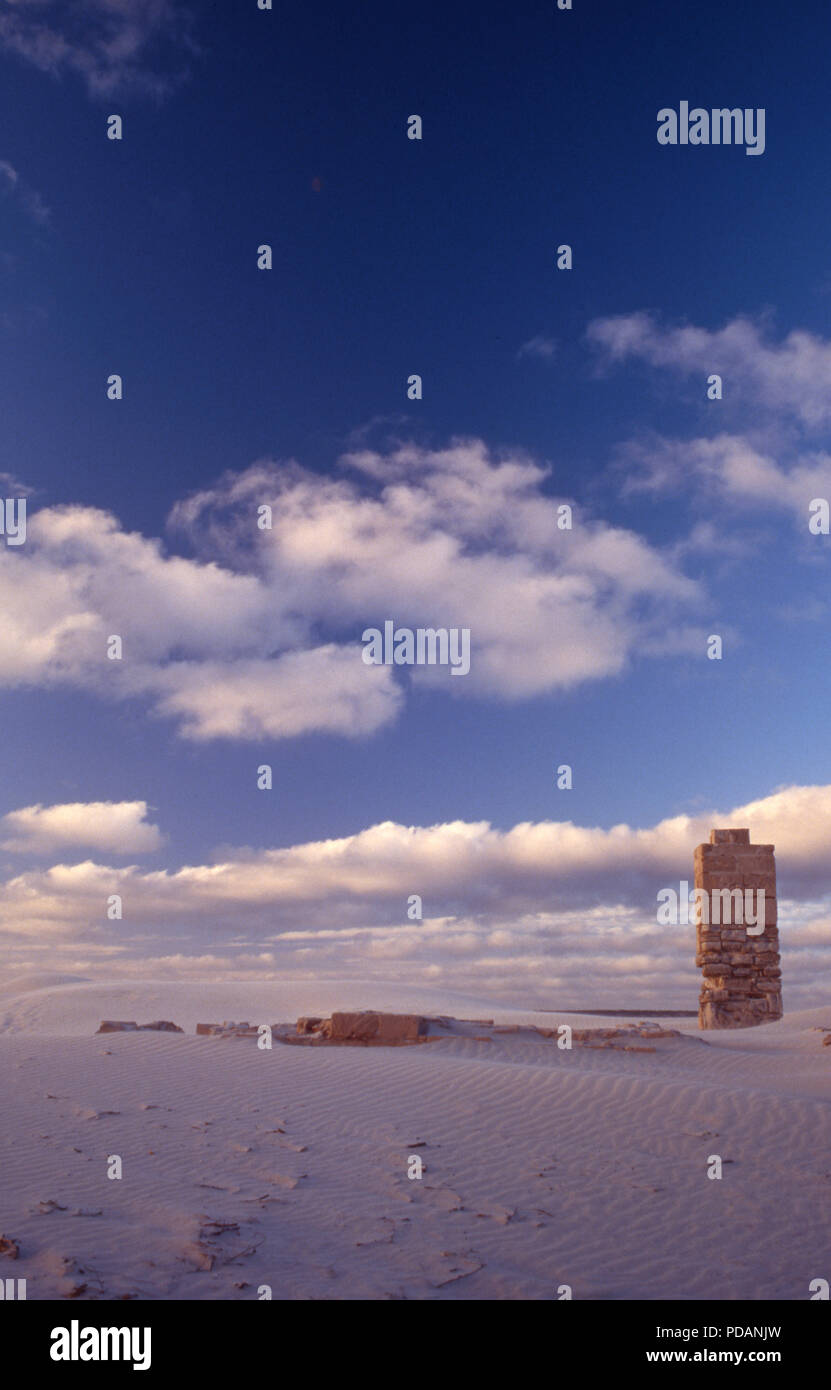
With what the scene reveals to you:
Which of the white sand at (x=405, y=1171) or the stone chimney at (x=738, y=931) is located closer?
the white sand at (x=405, y=1171)

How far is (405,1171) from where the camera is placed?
9.03 m

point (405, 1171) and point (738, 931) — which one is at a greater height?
point (738, 931)

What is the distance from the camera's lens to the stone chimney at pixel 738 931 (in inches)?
850

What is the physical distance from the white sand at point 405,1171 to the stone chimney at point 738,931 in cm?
594

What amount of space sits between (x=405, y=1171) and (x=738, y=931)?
14.8 metres

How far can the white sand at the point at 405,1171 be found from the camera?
6555mm

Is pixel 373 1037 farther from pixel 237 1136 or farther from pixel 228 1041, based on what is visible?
pixel 237 1136

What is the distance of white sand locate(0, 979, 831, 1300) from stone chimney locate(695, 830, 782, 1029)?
5938 mm

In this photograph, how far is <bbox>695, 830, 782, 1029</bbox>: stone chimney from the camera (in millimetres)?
21578

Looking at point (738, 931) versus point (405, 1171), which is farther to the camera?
point (738, 931)

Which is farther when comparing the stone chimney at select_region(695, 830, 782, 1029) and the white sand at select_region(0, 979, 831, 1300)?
the stone chimney at select_region(695, 830, 782, 1029)
